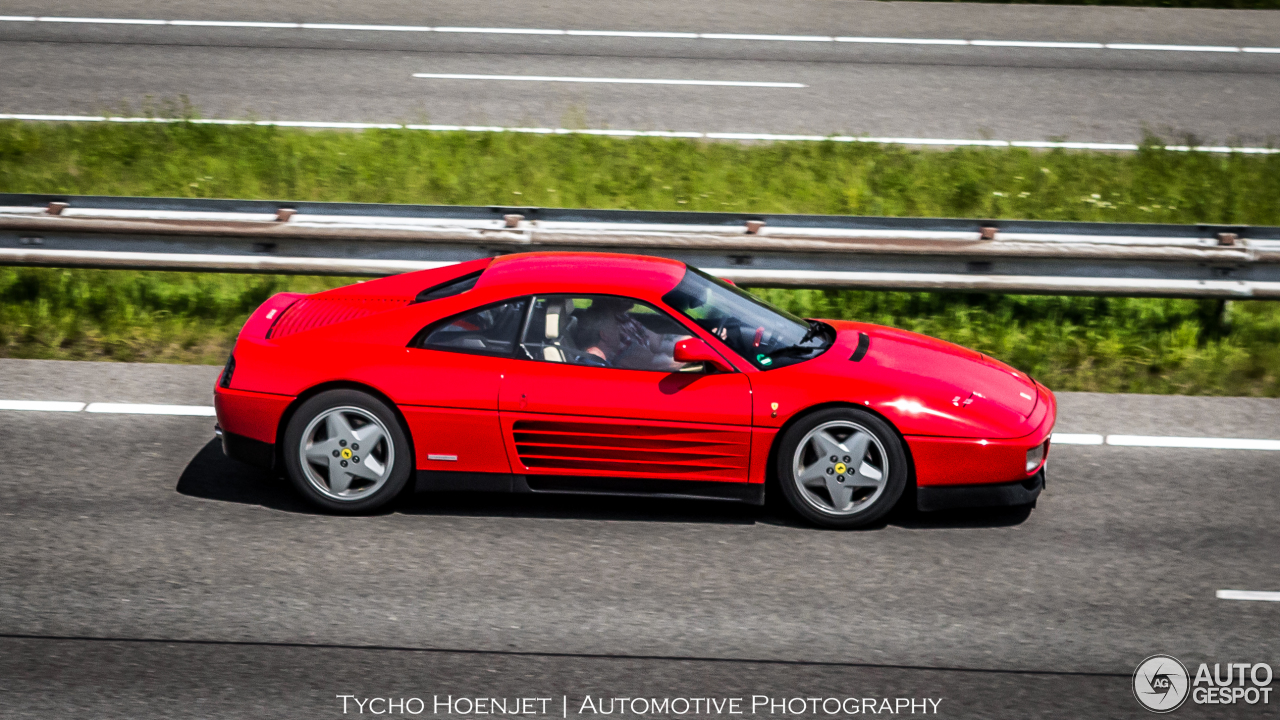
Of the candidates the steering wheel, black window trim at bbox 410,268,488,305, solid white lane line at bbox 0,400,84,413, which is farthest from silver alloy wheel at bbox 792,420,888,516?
solid white lane line at bbox 0,400,84,413

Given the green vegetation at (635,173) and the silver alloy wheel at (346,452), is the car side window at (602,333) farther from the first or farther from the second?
the green vegetation at (635,173)

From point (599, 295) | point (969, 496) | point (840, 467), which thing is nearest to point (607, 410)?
point (599, 295)

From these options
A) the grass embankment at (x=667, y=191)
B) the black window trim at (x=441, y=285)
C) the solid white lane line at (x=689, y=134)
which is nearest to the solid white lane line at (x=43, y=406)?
the grass embankment at (x=667, y=191)

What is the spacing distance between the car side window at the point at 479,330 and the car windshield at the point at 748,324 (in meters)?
0.80

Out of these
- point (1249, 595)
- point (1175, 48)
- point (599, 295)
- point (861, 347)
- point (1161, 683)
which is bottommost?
point (1161, 683)

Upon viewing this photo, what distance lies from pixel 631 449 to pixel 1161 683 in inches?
104

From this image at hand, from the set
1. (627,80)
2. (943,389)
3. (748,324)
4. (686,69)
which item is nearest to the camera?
(943,389)

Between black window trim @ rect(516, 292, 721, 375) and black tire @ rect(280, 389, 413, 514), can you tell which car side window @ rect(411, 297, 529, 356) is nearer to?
black window trim @ rect(516, 292, 721, 375)

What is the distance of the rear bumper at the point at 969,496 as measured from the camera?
6.41 metres

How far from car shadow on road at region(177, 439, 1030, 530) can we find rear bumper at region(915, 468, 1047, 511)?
0.31 ft

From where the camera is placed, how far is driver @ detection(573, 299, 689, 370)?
21.4 feet

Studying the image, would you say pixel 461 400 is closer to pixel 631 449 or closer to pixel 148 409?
pixel 631 449

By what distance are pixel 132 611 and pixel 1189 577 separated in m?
4.85

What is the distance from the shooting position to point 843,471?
643cm
